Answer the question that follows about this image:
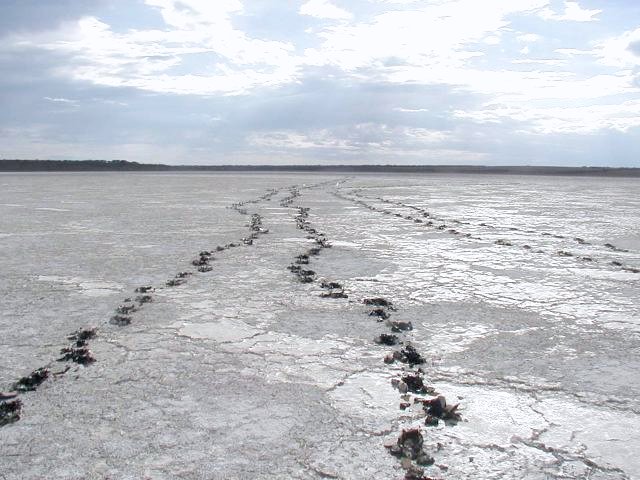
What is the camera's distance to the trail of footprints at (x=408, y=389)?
216 cm

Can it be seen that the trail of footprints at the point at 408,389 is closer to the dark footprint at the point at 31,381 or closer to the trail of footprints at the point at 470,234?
the dark footprint at the point at 31,381

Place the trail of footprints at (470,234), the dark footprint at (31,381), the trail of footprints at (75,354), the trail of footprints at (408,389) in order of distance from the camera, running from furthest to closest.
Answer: the trail of footprints at (470,234) < the dark footprint at (31,381) < the trail of footprints at (75,354) < the trail of footprints at (408,389)

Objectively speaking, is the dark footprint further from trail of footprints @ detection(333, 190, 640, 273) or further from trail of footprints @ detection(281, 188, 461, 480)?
trail of footprints @ detection(333, 190, 640, 273)

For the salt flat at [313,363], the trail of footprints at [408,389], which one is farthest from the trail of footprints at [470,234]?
the trail of footprints at [408,389]

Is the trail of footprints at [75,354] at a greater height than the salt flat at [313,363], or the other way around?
the trail of footprints at [75,354]

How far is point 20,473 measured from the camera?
6.68 ft

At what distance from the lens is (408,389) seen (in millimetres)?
2756

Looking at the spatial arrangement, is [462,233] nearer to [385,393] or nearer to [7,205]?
[385,393]

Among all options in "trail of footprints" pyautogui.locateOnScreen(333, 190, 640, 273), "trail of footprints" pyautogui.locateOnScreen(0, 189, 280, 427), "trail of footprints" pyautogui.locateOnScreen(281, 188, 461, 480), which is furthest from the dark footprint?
"trail of footprints" pyautogui.locateOnScreen(333, 190, 640, 273)

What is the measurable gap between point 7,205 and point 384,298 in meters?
11.0

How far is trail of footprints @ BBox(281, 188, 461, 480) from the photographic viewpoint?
2.16 metres

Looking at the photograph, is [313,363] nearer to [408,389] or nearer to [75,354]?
[408,389]

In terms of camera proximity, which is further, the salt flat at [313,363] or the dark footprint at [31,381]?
the dark footprint at [31,381]

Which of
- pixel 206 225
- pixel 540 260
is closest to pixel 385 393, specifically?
pixel 540 260
